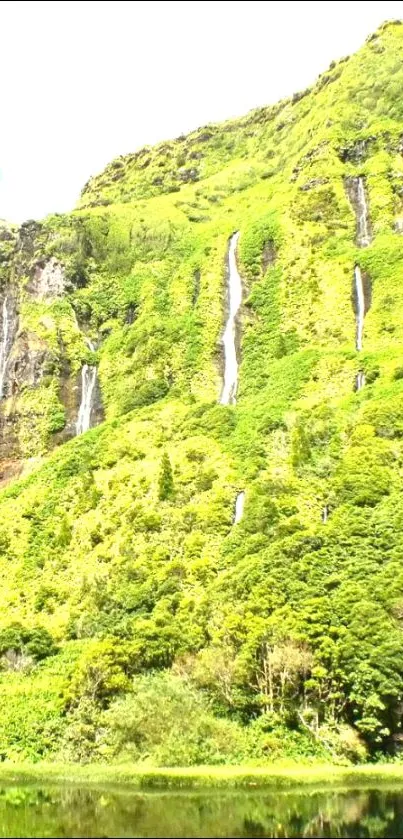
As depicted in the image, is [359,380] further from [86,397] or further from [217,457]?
[86,397]

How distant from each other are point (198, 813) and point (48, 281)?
380ft

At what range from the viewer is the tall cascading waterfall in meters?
123

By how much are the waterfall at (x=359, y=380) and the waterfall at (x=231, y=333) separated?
1842 cm

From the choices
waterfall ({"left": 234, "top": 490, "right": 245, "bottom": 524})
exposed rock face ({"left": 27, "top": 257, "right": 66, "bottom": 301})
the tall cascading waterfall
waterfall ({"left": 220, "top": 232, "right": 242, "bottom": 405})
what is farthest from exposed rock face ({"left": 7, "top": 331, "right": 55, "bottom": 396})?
waterfall ({"left": 234, "top": 490, "right": 245, "bottom": 524})

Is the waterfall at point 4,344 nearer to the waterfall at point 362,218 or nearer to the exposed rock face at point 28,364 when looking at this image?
the exposed rock face at point 28,364

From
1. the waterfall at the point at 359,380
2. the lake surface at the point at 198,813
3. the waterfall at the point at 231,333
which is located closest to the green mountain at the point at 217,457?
the waterfall at the point at 359,380

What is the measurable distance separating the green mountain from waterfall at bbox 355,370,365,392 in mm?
169

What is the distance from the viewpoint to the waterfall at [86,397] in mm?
113000

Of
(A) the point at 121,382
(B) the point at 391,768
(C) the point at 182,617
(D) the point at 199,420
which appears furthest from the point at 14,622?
(A) the point at 121,382

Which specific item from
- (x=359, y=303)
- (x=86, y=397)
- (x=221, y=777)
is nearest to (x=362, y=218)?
(x=359, y=303)

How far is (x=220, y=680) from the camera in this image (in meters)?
52.5

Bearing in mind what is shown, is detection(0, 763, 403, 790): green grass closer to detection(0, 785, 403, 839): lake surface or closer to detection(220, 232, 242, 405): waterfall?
detection(0, 785, 403, 839): lake surface

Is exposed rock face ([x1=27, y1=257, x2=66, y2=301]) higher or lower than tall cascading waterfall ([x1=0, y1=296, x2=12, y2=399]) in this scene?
higher

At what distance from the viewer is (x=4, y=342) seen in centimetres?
12812
